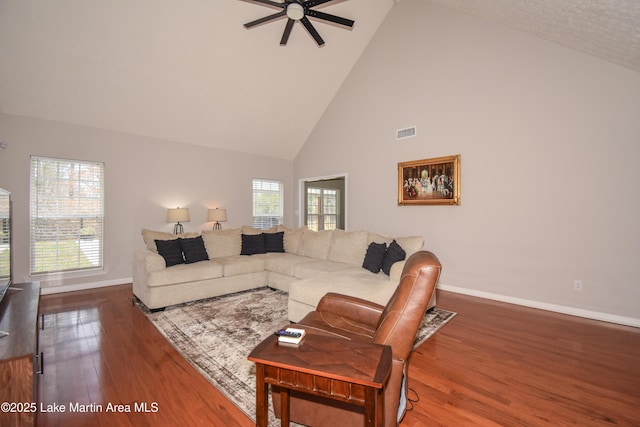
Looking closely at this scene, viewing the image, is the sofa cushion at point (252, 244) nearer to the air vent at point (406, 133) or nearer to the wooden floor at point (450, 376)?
the wooden floor at point (450, 376)

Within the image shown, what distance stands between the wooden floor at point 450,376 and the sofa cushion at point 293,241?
2.47 m

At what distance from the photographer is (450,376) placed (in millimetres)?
2225

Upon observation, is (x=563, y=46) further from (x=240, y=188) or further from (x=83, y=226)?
(x=83, y=226)

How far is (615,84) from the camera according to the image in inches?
129

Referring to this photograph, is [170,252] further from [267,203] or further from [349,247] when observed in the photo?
[267,203]

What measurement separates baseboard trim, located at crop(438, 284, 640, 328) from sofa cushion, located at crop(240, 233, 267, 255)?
3.22 m

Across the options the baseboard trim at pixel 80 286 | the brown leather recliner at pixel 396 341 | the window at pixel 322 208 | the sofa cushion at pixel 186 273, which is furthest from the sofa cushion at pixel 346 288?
the window at pixel 322 208

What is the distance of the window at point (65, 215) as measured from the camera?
4289 millimetres

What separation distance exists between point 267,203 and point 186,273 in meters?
3.56

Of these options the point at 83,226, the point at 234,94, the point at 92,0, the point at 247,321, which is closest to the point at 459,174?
the point at 247,321

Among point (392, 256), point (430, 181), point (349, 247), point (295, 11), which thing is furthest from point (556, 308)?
point (295, 11)

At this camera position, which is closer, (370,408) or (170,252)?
(370,408)

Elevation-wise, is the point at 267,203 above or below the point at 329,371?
A: above

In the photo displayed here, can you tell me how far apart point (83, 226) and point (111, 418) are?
4040 mm
